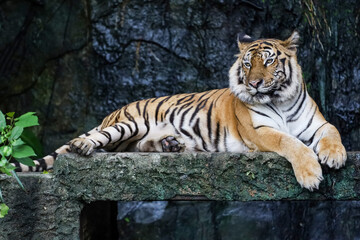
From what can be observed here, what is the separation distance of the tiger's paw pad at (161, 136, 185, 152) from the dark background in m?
2.09

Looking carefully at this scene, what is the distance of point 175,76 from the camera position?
21.2ft

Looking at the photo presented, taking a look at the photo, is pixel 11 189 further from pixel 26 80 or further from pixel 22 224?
pixel 26 80

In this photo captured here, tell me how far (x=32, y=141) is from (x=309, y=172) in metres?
3.91

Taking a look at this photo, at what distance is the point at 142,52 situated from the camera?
6543 millimetres

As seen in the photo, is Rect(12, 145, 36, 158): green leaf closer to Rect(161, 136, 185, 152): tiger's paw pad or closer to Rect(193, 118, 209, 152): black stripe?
Rect(161, 136, 185, 152): tiger's paw pad

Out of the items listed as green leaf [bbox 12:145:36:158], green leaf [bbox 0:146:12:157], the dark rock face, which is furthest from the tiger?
the dark rock face

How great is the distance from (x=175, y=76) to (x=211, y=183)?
10.1 ft

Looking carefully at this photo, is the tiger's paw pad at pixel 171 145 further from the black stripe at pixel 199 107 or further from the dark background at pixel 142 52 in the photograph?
the dark background at pixel 142 52

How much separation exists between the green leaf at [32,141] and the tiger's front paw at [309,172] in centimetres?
368

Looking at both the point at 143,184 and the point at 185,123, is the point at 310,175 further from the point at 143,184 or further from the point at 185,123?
the point at 185,123

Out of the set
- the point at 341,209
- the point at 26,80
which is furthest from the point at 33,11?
the point at 341,209

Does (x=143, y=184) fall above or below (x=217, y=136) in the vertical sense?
below

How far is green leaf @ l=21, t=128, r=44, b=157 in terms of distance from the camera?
6.11 meters

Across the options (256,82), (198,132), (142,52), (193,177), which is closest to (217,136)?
(198,132)
